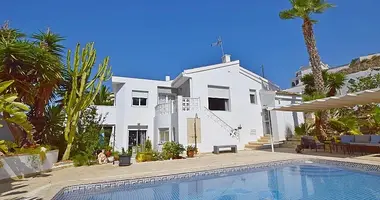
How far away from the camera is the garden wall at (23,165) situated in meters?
10.7

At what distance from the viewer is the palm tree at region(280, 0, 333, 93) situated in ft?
67.0

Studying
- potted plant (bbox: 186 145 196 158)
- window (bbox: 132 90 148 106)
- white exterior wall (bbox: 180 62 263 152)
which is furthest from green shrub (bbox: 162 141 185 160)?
window (bbox: 132 90 148 106)

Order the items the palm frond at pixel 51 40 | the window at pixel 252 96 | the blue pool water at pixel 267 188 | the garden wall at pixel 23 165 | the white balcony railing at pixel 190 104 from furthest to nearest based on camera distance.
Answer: the window at pixel 252 96
the white balcony railing at pixel 190 104
the palm frond at pixel 51 40
the garden wall at pixel 23 165
the blue pool water at pixel 267 188

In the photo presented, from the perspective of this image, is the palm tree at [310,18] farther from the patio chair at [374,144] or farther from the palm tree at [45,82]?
the palm tree at [45,82]

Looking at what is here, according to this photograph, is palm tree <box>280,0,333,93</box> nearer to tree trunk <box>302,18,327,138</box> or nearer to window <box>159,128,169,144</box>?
tree trunk <box>302,18,327,138</box>

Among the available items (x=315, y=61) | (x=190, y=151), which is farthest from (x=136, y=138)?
(x=315, y=61)

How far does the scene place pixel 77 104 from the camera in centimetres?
1489

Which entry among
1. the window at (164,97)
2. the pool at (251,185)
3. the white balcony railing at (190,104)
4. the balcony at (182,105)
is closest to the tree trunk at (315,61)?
the pool at (251,185)

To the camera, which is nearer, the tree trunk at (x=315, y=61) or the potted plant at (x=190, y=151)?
the potted plant at (x=190, y=151)

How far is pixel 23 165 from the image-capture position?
11.4m

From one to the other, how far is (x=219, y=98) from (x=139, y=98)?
8286mm

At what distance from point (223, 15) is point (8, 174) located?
23419 millimetres

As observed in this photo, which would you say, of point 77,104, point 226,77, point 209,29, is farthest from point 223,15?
point 77,104

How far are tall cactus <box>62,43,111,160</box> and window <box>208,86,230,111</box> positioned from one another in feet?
34.8
